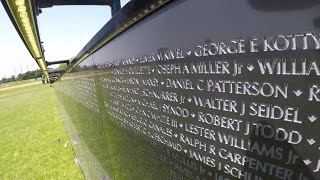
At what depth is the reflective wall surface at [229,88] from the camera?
0.73 m

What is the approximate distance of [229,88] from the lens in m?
0.94

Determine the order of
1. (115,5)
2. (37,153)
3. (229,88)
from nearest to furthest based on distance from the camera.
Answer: (229,88) → (115,5) → (37,153)

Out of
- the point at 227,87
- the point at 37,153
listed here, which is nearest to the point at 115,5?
the point at 227,87

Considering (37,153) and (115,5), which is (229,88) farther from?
Result: (37,153)

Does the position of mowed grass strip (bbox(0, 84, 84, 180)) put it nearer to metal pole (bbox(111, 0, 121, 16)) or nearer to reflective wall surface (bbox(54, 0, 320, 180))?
metal pole (bbox(111, 0, 121, 16))

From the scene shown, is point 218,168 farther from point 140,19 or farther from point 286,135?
point 140,19

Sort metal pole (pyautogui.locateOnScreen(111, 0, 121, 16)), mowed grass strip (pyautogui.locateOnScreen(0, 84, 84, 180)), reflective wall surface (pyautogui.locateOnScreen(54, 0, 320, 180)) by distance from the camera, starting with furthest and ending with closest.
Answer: mowed grass strip (pyautogui.locateOnScreen(0, 84, 84, 180)) → metal pole (pyautogui.locateOnScreen(111, 0, 121, 16)) → reflective wall surface (pyautogui.locateOnScreen(54, 0, 320, 180))

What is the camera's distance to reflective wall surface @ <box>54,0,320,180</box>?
729 millimetres

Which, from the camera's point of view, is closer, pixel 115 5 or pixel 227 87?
pixel 227 87

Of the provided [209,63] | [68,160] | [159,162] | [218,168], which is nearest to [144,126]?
[159,162]

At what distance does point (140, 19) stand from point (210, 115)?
664 mm

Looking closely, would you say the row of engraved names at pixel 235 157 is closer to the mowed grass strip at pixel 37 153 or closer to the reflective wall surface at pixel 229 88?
the reflective wall surface at pixel 229 88

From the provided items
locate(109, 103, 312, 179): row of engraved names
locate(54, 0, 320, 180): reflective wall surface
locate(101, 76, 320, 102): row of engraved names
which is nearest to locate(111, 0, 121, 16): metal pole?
locate(54, 0, 320, 180): reflective wall surface

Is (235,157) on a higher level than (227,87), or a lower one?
lower
